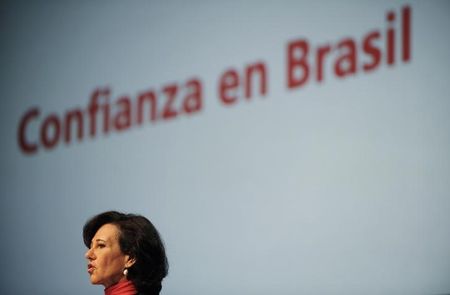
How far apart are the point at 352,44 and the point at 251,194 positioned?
2.06 feet

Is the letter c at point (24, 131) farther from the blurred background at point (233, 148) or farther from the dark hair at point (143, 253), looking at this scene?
the dark hair at point (143, 253)

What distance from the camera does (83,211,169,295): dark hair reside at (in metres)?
2.38

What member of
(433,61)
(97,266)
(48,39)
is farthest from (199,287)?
(48,39)

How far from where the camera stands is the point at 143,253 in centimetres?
238

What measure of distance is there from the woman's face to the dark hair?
0.02 meters

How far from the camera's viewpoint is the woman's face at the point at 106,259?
2346 mm

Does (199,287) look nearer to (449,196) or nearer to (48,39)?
(449,196)

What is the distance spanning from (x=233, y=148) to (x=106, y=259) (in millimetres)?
785

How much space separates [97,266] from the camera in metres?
2.35

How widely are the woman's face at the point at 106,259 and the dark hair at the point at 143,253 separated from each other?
2 centimetres

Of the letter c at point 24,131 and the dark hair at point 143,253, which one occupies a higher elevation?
the letter c at point 24,131

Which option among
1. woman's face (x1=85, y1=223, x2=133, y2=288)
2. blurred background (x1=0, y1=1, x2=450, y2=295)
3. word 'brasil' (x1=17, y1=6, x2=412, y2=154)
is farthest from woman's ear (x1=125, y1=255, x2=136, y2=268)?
word 'brasil' (x1=17, y1=6, x2=412, y2=154)

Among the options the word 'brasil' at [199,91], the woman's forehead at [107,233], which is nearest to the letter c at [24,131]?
the word 'brasil' at [199,91]

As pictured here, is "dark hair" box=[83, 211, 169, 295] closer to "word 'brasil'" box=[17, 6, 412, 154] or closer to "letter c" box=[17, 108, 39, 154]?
"word 'brasil'" box=[17, 6, 412, 154]
